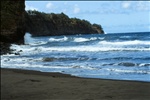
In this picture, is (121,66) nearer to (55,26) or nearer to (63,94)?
(63,94)

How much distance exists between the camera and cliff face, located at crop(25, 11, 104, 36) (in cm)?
10694

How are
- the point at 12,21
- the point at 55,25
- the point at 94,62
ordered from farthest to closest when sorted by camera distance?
the point at 55,25
the point at 12,21
the point at 94,62

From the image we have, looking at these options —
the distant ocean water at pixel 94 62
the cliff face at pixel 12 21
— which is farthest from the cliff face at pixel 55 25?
the distant ocean water at pixel 94 62

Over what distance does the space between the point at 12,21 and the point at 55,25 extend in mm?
82298

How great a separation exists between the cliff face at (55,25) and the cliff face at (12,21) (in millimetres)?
57820

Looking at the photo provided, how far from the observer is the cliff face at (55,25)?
10694cm

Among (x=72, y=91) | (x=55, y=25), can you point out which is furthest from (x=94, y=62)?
(x=55, y=25)

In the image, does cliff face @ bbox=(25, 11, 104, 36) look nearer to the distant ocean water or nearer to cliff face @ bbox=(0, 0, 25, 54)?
cliff face @ bbox=(0, 0, 25, 54)

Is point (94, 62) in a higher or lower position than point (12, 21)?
lower

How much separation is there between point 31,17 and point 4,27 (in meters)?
67.9

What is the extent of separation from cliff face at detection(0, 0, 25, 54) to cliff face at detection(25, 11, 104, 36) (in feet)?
190

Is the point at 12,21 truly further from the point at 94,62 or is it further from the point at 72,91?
the point at 72,91

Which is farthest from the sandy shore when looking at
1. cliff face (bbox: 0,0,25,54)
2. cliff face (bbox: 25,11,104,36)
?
cliff face (bbox: 25,11,104,36)

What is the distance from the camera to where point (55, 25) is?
12100 centimetres
